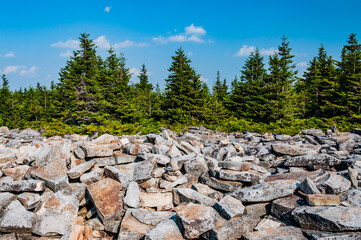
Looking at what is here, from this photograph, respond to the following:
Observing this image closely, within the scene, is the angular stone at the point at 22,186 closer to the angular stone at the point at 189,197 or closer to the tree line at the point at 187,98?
the angular stone at the point at 189,197

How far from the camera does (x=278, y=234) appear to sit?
3.66m

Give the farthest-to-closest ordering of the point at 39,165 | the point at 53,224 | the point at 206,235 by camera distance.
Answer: the point at 39,165 < the point at 53,224 < the point at 206,235

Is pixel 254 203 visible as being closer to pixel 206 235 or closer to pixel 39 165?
pixel 206 235

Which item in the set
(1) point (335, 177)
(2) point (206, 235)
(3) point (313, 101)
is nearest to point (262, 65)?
(3) point (313, 101)

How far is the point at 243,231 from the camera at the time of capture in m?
3.85

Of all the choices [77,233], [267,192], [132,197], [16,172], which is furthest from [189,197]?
[16,172]

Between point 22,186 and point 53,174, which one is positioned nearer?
point 22,186

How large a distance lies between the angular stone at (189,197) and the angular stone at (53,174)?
262cm

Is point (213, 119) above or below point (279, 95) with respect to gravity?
below

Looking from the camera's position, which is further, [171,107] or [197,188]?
[171,107]

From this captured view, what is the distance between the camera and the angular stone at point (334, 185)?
453 centimetres

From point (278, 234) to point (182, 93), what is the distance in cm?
2210

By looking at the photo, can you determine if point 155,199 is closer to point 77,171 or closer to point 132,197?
point 132,197

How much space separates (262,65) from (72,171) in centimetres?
3180
